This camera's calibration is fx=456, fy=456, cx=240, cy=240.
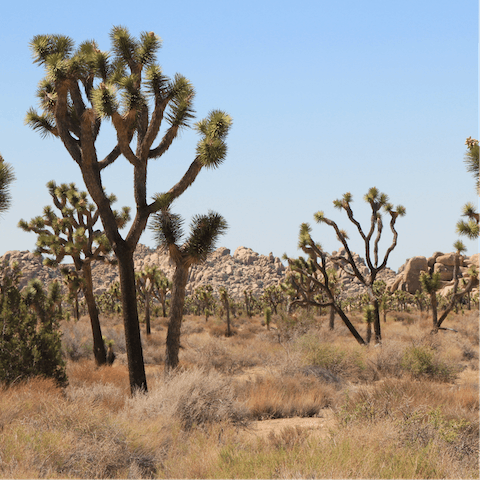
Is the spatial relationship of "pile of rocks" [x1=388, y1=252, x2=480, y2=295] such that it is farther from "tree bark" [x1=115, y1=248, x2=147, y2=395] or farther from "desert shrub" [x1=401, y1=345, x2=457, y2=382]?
"tree bark" [x1=115, y1=248, x2=147, y2=395]

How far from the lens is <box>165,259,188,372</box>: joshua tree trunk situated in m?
11.2

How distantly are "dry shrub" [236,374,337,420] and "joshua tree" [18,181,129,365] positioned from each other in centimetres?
884

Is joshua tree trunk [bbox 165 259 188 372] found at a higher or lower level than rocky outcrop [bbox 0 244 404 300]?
lower

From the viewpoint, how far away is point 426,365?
43.6ft

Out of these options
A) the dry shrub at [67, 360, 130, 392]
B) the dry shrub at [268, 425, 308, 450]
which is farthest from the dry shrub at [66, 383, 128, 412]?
the dry shrub at [268, 425, 308, 450]

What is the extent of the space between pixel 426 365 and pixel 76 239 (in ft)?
42.6

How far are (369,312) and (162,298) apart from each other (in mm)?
30199

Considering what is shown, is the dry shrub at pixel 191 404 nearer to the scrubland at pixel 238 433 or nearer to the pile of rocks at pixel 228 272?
the scrubland at pixel 238 433

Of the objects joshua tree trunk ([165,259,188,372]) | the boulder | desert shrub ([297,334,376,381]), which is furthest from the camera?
the boulder

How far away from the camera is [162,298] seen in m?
46.5

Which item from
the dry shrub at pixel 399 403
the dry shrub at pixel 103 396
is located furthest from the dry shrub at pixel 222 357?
the dry shrub at pixel 399 403

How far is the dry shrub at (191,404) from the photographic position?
757cm

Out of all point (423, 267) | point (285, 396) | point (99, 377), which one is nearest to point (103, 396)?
point (99, 377)

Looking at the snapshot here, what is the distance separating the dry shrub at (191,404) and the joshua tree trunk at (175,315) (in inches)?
107
